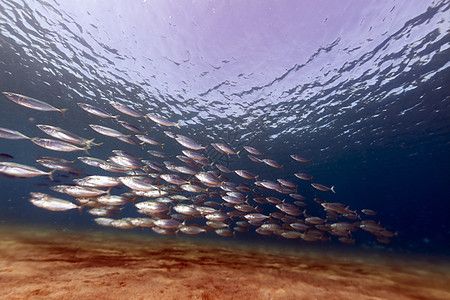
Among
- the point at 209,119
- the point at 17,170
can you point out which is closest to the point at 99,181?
the point at 17,170

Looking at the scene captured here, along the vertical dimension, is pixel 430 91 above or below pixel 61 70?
below

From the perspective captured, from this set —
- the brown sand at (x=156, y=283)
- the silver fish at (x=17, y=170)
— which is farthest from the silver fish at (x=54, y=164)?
the brown sand at (x=156, y=283)

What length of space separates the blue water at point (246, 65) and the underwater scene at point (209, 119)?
0.10 meters

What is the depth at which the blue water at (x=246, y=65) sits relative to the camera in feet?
36.7

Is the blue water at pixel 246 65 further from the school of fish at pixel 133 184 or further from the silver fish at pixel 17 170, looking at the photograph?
the silver fish at pixel 17 170

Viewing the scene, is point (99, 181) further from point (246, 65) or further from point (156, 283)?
point (246, 65)

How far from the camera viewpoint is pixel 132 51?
13891mm

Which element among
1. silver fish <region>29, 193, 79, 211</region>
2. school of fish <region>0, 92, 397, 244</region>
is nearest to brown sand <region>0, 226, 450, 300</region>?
silver fish <region>29, 193, 79, 211</region>

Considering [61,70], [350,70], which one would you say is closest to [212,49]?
[350,70]

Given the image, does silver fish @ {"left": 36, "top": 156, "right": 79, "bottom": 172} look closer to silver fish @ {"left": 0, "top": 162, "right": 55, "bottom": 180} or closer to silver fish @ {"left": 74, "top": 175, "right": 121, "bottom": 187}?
silver fish @ {"left": 74, "top": 175, "right": 121, "bottom": 187}

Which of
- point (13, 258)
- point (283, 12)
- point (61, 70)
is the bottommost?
point (13, 258)

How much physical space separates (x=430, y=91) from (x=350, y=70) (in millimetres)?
7117

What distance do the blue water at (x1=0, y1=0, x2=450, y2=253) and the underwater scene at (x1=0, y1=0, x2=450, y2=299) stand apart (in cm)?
10

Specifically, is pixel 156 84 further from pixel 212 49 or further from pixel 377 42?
pixel 377 42
